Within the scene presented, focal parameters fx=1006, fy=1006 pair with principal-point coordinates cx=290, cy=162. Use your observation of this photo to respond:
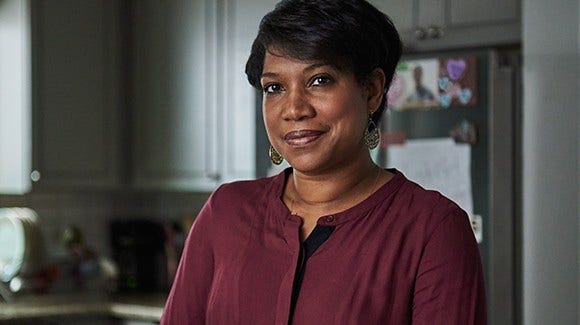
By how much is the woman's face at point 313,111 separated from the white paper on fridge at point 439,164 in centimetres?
134

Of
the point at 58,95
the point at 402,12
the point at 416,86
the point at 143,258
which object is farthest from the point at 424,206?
the point at 143,258

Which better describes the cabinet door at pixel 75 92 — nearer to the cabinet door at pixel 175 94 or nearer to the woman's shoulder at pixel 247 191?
the cabinet door at pixel 175 94

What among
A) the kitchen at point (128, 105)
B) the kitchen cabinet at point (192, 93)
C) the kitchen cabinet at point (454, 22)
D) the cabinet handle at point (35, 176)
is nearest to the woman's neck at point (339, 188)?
the kitchen cabinet at point (454, 22)

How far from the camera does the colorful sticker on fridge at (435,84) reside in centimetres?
260

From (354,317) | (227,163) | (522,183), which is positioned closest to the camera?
(354,317)

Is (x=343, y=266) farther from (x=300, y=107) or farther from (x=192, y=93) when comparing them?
(x=192, y=93)

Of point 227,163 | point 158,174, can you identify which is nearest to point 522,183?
point 227,163

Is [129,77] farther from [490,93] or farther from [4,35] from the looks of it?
[490,93]

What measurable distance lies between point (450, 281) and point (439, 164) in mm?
1494

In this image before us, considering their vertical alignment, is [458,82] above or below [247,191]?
above

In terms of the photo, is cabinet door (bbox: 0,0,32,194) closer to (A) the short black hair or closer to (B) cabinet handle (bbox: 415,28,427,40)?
(B) cabinet handle (bbox: 415,28,427,40)

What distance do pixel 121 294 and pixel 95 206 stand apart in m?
0.40

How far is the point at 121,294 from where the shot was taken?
392cm

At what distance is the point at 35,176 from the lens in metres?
3.51
